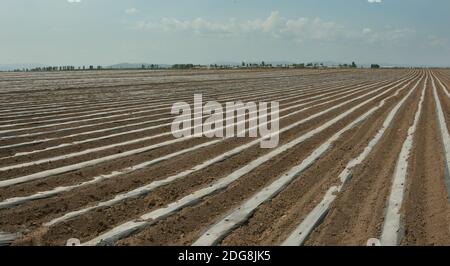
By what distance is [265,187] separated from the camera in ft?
20.4

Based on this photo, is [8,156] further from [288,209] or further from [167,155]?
[288,209]

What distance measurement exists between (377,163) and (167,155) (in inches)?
138

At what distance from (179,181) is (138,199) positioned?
34.6 inches

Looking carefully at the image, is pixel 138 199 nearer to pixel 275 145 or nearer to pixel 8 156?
pixel 8 156

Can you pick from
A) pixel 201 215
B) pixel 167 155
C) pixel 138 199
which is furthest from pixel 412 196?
pixel 167 155

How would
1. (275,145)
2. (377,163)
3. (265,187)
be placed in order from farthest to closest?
(275,145) < (377,163) < (265,187)

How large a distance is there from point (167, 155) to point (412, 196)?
13.1 feet

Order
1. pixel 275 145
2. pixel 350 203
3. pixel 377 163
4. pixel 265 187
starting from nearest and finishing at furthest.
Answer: pixel 350 203, pixel 265 187, pixel 377 163, pixel 275 145

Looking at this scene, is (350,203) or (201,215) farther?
(350,203)

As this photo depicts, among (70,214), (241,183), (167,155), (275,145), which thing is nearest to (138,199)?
(70,214)

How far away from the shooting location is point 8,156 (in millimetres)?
7562

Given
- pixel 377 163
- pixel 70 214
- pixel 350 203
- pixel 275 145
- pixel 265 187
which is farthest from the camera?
pixel 275 145
